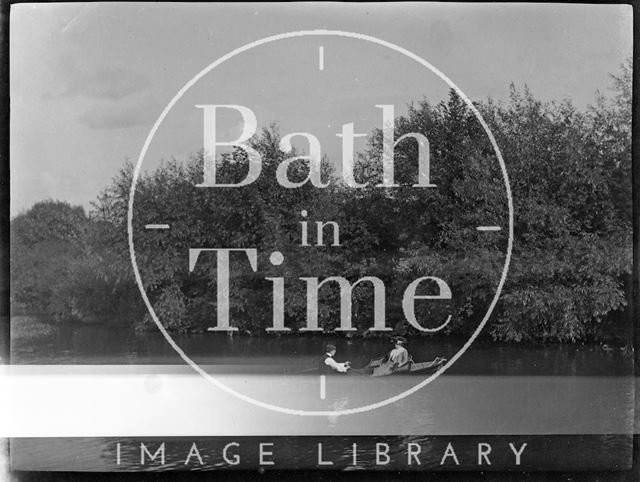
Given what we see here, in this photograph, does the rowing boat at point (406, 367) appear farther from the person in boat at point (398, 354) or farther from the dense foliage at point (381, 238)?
the dense foliage at point (381, 238)

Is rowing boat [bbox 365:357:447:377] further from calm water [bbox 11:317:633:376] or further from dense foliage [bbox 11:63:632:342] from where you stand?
dense foliage [bbox 11:63:632:342]

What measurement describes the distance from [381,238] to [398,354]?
22.3 inches

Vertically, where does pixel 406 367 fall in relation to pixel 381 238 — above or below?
below

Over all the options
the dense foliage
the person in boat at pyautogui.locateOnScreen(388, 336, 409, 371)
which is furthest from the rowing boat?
the dense foliage

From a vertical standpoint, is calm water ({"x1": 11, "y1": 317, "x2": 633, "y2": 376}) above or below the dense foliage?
below

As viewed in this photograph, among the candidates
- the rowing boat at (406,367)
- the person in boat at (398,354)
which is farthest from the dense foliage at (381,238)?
the rowing boat at (406,367)

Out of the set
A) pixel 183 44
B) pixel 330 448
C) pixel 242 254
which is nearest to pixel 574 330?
pixel 330 448

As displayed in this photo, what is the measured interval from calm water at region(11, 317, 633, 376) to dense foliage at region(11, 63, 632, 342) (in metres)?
0.08

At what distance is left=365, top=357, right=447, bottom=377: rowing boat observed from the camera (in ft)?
10.7

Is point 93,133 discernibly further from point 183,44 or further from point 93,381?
point 93,381

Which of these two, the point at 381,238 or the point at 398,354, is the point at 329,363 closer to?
the point at 398,354

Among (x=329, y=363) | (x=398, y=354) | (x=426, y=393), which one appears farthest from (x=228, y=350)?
(x=426, y=393)

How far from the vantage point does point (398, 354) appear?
326 cm

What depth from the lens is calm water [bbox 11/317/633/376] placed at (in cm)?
325
